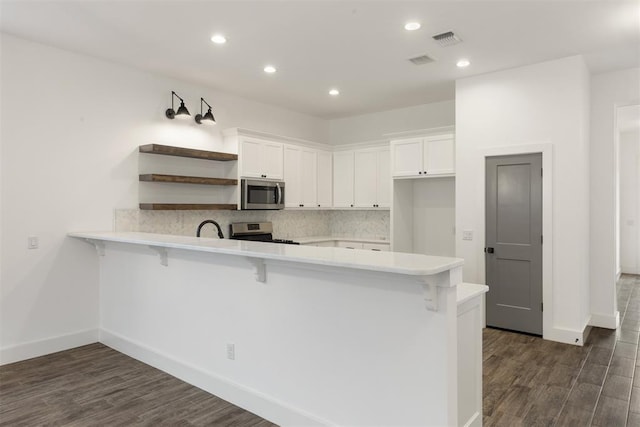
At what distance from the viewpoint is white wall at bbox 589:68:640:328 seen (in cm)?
475

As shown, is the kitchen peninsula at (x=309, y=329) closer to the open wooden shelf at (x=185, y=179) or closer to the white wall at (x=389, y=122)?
the open wooden shelf at (x=185, y=179)

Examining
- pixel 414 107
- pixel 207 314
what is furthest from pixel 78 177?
pixel 414 107

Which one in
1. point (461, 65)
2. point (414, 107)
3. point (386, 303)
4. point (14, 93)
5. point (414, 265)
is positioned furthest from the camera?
point (414, 107)

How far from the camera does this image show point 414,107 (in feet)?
20.7

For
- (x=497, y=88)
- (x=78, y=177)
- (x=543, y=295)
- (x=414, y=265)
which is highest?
(x=497, y=88)

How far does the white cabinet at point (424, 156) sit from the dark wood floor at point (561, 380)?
2.10m

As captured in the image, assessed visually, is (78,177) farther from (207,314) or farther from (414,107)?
(414,107)

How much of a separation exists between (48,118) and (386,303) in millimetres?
3748

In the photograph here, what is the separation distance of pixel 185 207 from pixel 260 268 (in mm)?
2416

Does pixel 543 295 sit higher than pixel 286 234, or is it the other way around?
pixel 286 234

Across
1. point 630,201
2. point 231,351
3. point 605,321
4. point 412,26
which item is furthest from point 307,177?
point 630,201

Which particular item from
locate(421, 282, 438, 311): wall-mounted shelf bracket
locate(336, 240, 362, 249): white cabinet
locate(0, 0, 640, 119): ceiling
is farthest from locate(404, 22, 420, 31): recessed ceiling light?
locate(336, 240, 362, 249): white cabinet

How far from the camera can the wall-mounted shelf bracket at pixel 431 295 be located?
1954mm

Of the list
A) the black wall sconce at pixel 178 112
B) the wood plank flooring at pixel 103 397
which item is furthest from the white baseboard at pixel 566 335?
the black wall sconce at pixel 178 112
